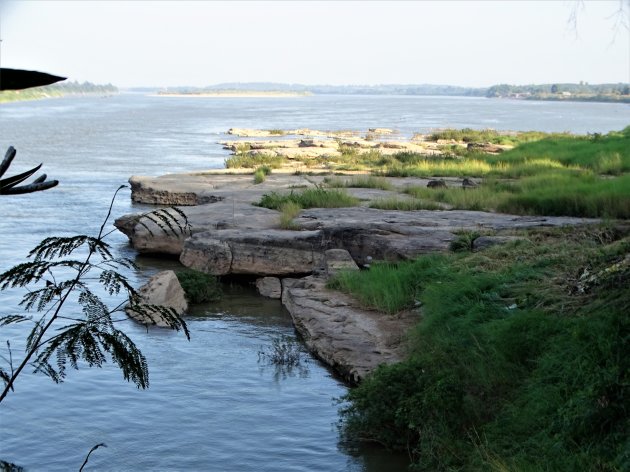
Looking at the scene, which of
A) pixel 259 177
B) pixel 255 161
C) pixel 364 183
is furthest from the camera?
pixel 255 161

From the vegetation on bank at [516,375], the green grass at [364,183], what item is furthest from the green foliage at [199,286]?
the green grass at [364,183]

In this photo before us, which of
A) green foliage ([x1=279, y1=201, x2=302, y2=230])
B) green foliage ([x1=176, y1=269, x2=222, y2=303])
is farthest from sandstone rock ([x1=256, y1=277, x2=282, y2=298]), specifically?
A: green foliage ([x1=279, y1=201, x2=302, y2=230])

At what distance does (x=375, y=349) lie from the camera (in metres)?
10.7

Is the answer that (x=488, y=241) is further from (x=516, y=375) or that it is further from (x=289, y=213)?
(x=516, y=375)

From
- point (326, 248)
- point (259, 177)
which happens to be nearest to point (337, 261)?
point (326, 248)

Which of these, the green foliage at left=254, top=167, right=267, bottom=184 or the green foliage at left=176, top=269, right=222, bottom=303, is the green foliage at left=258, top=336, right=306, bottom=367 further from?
the green foliage at left=254, top=167, right=267, bottom=184

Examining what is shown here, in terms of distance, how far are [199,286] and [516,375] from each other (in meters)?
7.31

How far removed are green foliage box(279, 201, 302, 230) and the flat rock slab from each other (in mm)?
3458

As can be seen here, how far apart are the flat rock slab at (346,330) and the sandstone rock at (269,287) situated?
1386 mm

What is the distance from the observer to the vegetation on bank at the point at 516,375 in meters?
6.82

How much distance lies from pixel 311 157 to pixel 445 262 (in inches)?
1022

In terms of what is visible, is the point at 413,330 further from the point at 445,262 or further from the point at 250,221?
the point at 250,221

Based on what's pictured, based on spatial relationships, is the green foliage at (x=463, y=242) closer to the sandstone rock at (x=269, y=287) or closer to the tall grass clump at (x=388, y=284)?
the tall grass clump at (x=388, y=284)

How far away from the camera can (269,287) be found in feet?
50.4
